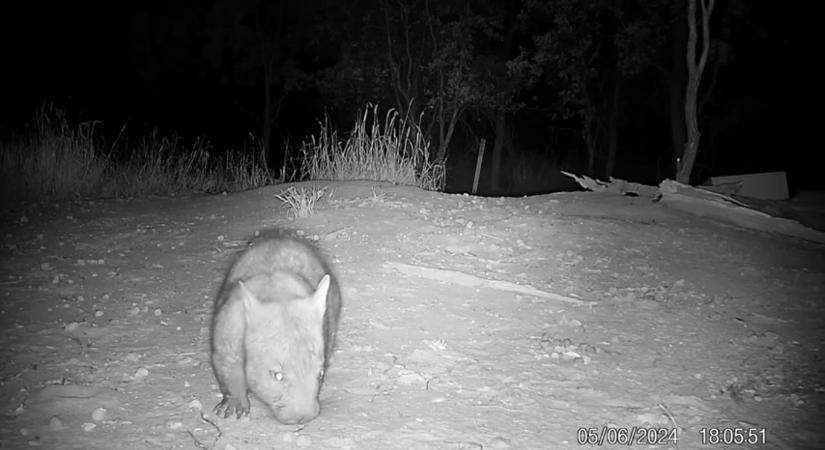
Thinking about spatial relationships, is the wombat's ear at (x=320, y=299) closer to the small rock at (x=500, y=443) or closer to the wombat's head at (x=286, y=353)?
the wombat's head at (x=286, y=353)

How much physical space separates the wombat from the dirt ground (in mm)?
176

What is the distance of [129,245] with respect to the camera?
700 centimetres

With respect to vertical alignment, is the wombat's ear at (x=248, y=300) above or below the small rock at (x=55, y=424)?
above

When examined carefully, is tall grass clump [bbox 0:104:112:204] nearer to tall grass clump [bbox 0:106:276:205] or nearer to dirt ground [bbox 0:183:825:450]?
tall grass clump [bbox 0:106:276:205]

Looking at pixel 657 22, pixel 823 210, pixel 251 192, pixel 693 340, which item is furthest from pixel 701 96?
pixel 693 340

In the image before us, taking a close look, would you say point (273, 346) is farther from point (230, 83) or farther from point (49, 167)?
point (230, 83)

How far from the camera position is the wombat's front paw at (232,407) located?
137 inches

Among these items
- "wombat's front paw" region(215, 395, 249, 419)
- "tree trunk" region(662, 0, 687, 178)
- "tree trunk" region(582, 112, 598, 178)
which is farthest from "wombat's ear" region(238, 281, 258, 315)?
"tree trunk" region(582, 112, 598, 178)

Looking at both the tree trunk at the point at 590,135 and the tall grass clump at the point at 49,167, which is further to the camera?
the tree trunk at the point at 590,135

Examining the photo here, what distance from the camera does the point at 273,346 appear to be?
3.24m

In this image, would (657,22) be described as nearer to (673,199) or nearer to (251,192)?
(673,199)

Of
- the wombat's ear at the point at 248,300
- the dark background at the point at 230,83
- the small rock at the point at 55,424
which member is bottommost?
the small rock at the point at 55,424

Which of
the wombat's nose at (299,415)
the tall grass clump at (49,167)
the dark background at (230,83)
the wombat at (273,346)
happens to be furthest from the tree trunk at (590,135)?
the wombat's nose at (299,415)

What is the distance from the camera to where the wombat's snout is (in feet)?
10.6
